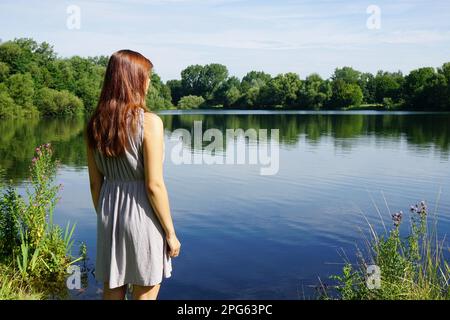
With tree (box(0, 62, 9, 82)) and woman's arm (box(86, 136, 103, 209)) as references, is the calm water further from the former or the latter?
tree (box(0, 62, 9, 82))

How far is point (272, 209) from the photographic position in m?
14.1

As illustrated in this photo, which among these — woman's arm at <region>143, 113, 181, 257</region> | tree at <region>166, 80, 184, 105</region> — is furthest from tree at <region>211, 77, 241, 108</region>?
woman's arm at <region>143, 113, 181, 257</region>

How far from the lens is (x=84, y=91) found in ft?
253

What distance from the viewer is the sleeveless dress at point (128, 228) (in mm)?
3615

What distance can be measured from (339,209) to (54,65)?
72.3 metres

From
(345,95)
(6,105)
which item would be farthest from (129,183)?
(345,95)

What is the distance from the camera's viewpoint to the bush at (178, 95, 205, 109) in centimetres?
11862

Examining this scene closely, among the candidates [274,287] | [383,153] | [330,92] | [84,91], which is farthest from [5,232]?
[330,92]

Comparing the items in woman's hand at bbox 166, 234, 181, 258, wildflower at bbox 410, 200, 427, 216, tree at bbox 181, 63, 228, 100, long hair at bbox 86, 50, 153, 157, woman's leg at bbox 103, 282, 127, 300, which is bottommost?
woman's leg at bbox 103, 282, 127, 300

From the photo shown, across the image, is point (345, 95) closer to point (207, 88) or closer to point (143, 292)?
point (207, 88)

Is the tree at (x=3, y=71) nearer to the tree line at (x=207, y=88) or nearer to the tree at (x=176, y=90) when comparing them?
the tree line at (x=207, y=88)

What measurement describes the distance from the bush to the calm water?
91.1 m

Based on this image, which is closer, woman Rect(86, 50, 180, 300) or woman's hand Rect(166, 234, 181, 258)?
woman Rect(86, 50, 180, 300)
